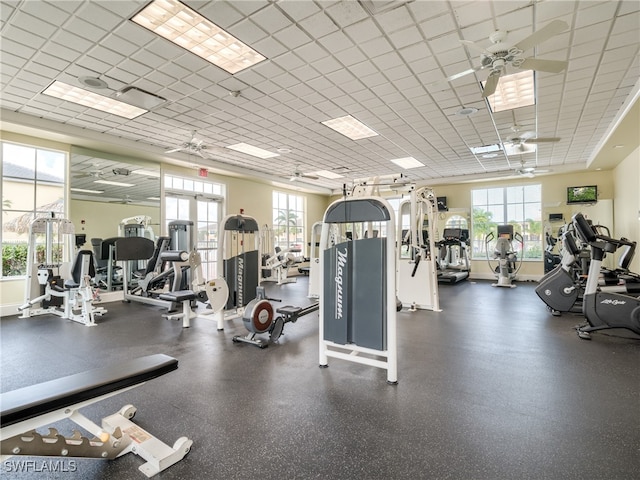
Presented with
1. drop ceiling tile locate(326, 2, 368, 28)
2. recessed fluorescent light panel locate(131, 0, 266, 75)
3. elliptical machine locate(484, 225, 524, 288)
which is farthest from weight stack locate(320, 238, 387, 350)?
elliptical machine locate(484, 225, 524, 288)

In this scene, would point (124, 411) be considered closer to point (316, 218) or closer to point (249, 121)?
point (249, 121)

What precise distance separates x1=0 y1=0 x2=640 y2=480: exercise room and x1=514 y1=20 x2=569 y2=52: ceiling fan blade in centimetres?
2

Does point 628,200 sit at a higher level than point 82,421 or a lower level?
higher

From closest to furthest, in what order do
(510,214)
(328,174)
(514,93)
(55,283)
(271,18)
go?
(271,18) → (514,93) → (55,283) → (328,174) → (510,214)

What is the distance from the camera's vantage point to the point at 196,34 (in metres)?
3.22

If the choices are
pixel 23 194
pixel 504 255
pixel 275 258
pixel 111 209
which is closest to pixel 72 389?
pixel 23 194

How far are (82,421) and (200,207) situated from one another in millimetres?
7408

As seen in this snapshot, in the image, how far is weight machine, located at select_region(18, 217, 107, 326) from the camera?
16.3 ft

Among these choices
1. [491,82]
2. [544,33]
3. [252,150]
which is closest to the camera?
[544,33]

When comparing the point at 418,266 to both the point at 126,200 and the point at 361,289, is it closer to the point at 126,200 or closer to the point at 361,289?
the point at 361,289

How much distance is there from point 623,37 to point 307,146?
493 cm

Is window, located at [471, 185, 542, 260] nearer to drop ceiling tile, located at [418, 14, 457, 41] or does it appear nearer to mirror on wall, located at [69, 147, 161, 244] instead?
drop ceiling tile, located at [418, 14, 457, 41]

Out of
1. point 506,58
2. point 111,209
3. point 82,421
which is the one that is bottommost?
point 82,421

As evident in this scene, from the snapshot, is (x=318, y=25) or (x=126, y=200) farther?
(x=126, y=200)
